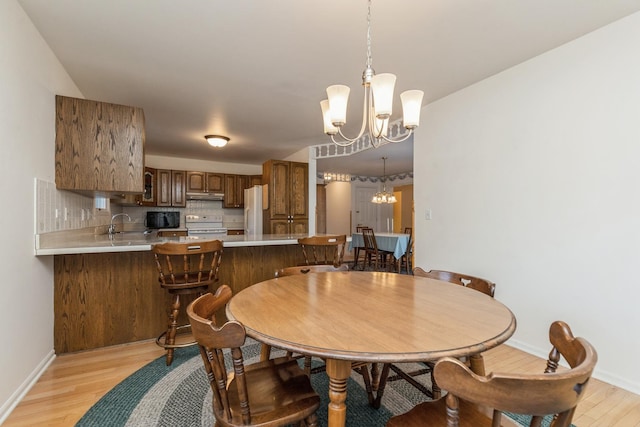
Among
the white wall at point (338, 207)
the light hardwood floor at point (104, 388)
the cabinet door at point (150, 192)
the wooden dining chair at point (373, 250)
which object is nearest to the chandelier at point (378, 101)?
the light hardwood floor at point (104, 388)

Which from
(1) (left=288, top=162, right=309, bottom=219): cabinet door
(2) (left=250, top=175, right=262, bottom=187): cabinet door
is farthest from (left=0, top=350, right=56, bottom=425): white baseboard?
(2) (left=250, top=175, right=262, bottom=187): cabinet door

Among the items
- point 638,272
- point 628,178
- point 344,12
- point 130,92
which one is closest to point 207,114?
point 130,92

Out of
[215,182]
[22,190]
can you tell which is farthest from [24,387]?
[215,182]

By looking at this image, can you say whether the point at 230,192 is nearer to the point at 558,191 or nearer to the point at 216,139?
the point at 216,139

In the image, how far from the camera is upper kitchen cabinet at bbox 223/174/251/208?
20.7 ft

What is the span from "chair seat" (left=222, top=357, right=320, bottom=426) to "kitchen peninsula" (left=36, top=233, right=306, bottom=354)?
1499mm

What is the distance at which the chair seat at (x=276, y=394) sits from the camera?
101cm

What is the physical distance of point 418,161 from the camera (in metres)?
3.50

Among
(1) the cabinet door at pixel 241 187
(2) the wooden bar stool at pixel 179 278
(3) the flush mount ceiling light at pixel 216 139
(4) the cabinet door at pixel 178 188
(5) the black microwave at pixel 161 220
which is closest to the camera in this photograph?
(2) the wooden bar stool at pixel 179 278

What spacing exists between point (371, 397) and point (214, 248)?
147 centimetres

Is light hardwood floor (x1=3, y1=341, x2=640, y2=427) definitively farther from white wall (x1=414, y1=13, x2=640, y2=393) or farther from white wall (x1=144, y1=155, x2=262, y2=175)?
white wall (x1=144, y1=155, x2=262, y2=175)

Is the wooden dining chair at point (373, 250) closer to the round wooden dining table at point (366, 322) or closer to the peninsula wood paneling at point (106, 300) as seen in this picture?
the peninsula wood paneling at point (106, 300)

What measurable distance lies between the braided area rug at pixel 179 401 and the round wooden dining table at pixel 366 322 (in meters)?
0.73

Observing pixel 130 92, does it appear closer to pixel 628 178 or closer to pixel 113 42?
pixel 113 42
